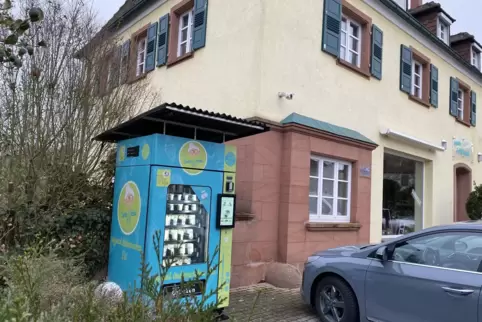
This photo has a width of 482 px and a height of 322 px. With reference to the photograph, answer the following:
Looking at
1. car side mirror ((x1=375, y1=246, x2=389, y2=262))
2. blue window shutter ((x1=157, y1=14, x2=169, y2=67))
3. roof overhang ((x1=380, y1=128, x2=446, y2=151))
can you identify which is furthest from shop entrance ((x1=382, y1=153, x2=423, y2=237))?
car side mirror ((x1=375, y1=246, x2=389, y2=262))

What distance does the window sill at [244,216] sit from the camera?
7175 millimetres

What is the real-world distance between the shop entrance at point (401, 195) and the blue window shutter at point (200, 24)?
231 inches

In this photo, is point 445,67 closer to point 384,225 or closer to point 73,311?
point 384,225

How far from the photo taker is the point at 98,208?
6.41 meters

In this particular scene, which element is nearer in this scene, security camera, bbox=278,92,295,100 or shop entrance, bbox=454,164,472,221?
security camera, bbox=278,92,295,100

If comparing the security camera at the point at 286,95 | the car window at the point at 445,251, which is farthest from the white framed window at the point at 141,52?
the car window at the point at 445,251

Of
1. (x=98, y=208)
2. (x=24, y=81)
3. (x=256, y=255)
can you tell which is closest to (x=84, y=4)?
(x=24, y=81)

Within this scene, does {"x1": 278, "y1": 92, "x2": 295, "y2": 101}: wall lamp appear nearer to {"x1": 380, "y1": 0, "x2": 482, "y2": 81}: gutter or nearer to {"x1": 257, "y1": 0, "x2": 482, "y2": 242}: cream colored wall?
{"x1": 257, "y1": 0, "x2": 482, "y2": 242}: cream colored wall

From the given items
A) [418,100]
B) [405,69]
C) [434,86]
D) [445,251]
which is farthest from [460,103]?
[445,251]

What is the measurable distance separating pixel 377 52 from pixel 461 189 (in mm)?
8188

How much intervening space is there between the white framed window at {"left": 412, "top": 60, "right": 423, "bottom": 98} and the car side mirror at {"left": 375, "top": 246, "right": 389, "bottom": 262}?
919 centimetres

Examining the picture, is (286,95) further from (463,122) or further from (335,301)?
(463,122)

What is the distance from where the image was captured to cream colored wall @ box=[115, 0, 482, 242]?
8.05 metres

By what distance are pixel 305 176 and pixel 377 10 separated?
5.51 meters
